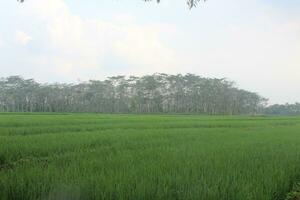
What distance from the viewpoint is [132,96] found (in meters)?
83.6

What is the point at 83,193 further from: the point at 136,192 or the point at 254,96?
the point at 254,96

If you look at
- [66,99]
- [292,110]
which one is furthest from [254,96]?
[66,99]

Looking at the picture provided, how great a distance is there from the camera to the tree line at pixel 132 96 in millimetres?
80750

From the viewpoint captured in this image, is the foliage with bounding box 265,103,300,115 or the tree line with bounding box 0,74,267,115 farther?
the foliage with bounding box 265,103,300,115

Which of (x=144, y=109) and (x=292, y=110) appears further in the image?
(x=292, y=110)

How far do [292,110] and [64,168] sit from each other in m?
117

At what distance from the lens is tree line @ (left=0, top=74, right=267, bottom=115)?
3179 inches

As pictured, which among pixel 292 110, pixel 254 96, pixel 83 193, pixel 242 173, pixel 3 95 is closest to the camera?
pixel 83 193

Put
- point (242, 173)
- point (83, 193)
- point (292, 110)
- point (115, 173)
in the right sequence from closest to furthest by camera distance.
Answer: point (83, 193) → point (115, 173) → point (242, 173) → point (292, 110)

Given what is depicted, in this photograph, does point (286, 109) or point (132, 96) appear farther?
point (286, 109)

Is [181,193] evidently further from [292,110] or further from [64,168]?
[292,110]

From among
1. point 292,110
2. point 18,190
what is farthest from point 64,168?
point 292,110

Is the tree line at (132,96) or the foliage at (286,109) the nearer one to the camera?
the tree line at (132,96)

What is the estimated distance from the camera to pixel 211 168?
260 inches
